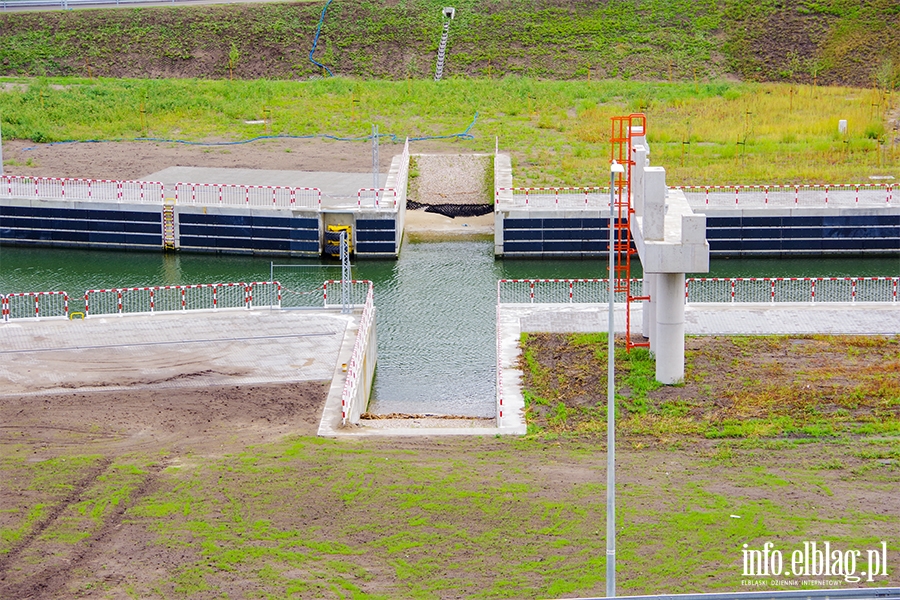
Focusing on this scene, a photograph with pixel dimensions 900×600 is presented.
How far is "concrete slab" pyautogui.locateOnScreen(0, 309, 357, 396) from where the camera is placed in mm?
31594

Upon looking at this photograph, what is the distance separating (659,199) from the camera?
98.7 feet

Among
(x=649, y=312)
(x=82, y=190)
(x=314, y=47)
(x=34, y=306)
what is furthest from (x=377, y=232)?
(x=314, y=47)

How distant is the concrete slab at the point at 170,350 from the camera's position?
3159 centimetres

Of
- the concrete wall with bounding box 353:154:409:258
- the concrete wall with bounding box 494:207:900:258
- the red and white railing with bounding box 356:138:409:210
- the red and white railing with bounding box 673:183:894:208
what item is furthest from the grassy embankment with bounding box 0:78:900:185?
the concrete wall with bounding box 353:154:409:258

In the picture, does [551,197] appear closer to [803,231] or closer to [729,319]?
[803,231]

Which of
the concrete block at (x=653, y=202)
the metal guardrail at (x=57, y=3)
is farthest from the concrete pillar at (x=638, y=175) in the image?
the metal guardrail at (x=57, y=3)

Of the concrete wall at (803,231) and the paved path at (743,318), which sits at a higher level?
the concrete wall at (803,231)

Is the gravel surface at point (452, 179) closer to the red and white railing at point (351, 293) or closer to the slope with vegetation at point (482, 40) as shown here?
the red and white railing at point (351, 293)

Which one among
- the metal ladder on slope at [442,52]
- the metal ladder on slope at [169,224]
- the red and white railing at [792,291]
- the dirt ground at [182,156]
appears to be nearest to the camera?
the red and white railing at [792,291]

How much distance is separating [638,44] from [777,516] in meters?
61.0

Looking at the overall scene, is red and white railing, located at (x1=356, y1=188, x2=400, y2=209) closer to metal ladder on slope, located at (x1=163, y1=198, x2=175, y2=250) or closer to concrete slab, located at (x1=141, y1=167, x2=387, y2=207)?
concrete slab, located at (x1=141, y1=167, x2=387, y2=207)

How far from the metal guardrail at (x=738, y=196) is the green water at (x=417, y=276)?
2.06 metres

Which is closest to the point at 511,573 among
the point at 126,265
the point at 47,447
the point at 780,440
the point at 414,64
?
the point at 780,440

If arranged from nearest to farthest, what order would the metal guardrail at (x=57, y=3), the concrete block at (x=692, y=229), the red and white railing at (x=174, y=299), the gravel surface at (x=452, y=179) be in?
1. the concrete block at (x=692, y=229)
2. the red and white railing at (x=174, y=299)
3. the gravel surface at (x=452, y=179)
4. the metal guardrail at (x=57, y=3)
